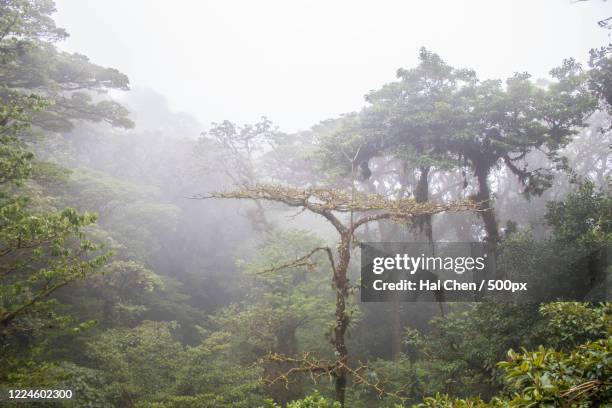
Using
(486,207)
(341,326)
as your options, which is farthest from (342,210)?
(486,207)

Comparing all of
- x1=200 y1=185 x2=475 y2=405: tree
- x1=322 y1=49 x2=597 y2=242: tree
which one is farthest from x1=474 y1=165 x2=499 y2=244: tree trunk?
x1=200 y1=185 x2=475 y2=405: tree

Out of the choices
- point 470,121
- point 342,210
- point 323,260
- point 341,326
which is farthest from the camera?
point 323,260

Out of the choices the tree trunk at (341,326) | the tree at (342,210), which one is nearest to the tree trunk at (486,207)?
the tree at (342,210)

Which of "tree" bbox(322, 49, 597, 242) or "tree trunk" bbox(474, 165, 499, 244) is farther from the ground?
"tree" bbox(322, 49, 597, 242)

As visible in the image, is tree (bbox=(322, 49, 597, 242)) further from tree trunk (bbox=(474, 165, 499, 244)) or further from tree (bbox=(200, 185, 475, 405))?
tree (bbox=(200, 185, 475, 405))

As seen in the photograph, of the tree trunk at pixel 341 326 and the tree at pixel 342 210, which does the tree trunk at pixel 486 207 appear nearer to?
the tree at pixel 342 210

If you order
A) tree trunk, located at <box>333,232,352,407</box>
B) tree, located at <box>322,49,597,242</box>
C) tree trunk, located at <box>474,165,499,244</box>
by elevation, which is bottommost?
tree trunk, located at <box>333,232,352,407</box>

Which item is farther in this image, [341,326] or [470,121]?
[470,121]

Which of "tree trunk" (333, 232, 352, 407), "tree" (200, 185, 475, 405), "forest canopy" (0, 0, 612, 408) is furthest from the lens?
"tree" (200, 185, 475, 405)

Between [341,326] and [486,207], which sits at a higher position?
[486,207]

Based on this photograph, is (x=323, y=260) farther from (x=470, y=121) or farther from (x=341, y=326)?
(x=341, y=326)

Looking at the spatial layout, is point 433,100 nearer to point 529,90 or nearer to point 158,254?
point 529,90

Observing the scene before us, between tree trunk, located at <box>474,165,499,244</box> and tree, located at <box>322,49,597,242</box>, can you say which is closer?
tree, located at <box>322,49,597,242</box>

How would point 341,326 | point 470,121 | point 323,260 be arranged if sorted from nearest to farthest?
point 341,326, point 470,121, point 323,260
